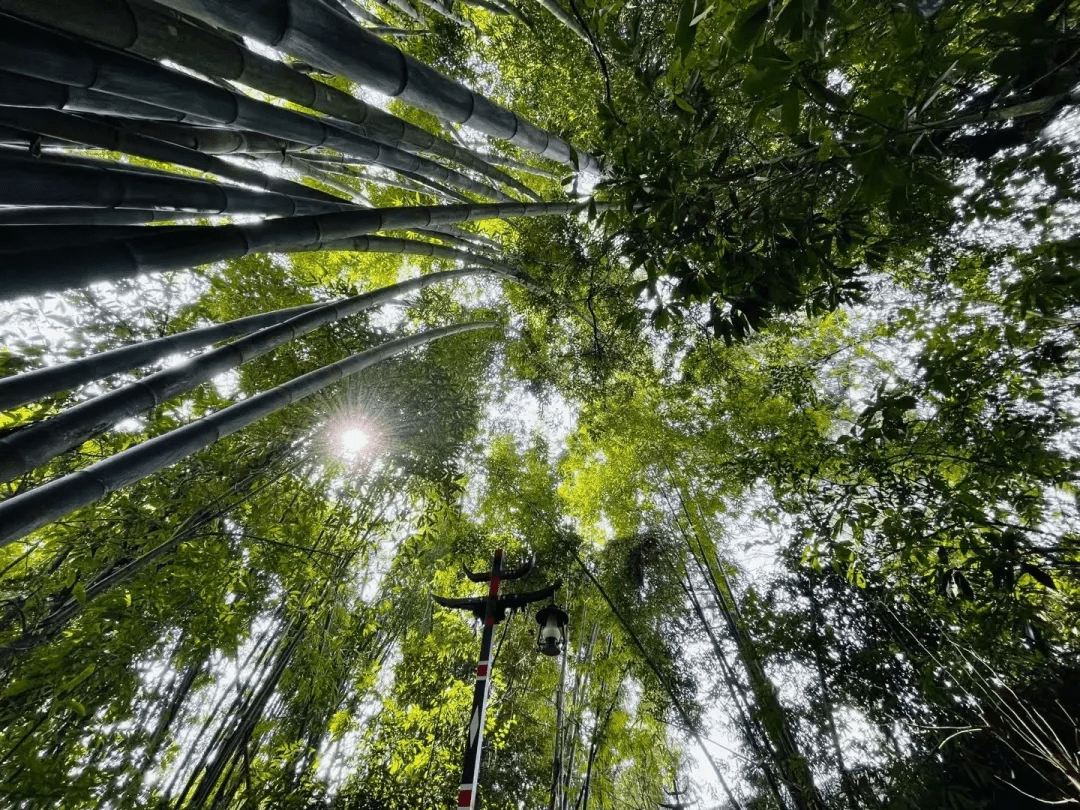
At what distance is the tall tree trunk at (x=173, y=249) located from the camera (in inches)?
43.1

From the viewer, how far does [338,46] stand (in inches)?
45.7

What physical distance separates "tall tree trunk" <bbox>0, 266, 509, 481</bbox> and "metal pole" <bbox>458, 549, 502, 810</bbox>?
2.36 metres

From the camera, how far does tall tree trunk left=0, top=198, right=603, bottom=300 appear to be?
1.09 m

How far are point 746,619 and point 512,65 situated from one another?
5750mm

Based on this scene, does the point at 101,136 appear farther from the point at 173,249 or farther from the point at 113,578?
the point at 113,578

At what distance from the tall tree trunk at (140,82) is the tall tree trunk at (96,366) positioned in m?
1.11

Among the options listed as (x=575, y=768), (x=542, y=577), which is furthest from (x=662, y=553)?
(x=575, y=768)

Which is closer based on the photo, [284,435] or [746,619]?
[284,435]

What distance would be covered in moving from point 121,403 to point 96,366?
28cm

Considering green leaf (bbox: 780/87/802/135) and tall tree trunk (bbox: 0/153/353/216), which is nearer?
green leaf (bbox: 780/87/802/135)

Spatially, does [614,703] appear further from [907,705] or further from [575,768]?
[907,705]

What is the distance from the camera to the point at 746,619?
439 cm

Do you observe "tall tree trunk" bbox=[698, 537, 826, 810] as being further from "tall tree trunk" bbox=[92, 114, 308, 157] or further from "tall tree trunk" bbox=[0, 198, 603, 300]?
"tall tree trunk" bbox=[92, 114, 308, 157]

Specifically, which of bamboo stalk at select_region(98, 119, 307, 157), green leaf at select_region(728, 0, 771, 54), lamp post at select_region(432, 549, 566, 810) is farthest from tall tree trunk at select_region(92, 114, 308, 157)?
lamp post at select_region(432, 549, 566, 810)
